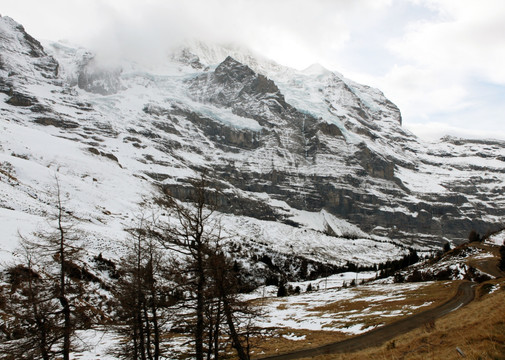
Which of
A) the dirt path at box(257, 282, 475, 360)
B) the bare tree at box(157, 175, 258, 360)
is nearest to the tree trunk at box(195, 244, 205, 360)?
the bare tree at box(157, 175, 258, 360)

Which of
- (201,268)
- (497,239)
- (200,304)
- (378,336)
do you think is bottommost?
(497,239)

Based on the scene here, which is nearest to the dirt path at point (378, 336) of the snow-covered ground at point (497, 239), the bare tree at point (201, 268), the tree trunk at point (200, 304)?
the bare tree at point (201, 268)

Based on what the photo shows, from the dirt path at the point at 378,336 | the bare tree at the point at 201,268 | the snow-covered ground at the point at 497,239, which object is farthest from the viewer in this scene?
the snow-covered ground at the point at 497,239

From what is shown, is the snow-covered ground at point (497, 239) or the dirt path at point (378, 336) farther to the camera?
the snow-covered ground at point (497, 239)

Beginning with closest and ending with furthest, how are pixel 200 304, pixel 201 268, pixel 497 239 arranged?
pixel 200 304
pixel 201 268
pixel 497 239

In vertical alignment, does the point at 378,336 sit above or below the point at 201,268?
below

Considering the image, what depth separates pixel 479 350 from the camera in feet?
38.9

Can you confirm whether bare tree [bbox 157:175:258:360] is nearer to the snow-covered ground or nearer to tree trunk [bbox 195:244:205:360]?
tree trunk [bbox 195:244:205:360]

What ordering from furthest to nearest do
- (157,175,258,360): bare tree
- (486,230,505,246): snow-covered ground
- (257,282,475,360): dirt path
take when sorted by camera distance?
(486,230,505,246): snow-covered ground < (257,282,475,360): dirt path < (157,175,258,360): bare tree

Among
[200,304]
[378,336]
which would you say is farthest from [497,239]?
[200,304]

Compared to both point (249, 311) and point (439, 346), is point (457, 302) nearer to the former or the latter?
point (439, 346)

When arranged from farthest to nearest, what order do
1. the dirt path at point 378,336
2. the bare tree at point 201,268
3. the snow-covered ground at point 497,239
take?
the snow-covered ground at point 497,239 < the dirt path at point 378,336 < the bare tree at point 201,268

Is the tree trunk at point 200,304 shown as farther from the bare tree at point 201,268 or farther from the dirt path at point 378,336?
the dirt path at point 378,336

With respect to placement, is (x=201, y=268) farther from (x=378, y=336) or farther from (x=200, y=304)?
(x=378, y=336)
